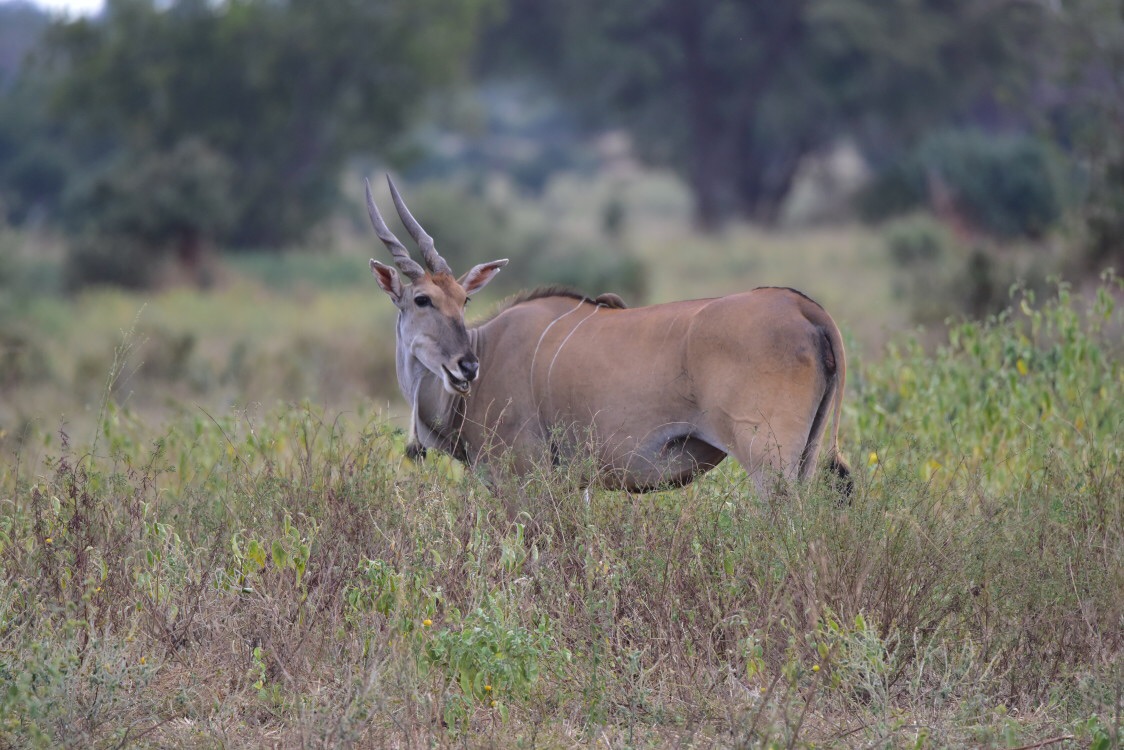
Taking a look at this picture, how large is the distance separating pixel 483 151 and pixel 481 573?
5830 centimetres

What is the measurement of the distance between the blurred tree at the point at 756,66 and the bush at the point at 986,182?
68.8 inches

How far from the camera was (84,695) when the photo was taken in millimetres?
3516

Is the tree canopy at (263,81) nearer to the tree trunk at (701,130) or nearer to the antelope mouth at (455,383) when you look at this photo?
the tree trunk at (701,130)

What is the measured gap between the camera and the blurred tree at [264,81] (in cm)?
2227

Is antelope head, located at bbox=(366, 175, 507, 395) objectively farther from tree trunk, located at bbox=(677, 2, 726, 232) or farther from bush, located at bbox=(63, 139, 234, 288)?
tree trunk, located at bbox=(677, 2, 726, 232)

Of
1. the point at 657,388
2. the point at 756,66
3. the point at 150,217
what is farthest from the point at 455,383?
the point at 756,66

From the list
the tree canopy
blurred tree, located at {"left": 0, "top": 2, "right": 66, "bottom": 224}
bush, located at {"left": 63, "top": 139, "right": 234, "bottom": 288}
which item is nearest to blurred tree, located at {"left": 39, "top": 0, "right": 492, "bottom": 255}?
the tree canopy

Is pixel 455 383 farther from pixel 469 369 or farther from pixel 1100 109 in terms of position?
pixel 1100 109

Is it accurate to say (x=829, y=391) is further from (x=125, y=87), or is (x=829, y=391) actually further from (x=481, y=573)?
(x=125, y=87)

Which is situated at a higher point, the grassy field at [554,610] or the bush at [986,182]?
the grassy field at [554,610]

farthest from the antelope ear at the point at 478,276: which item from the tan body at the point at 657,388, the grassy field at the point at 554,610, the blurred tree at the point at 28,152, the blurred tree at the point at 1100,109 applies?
the blurred tree at the point at 28,152

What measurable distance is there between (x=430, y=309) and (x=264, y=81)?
18.6 metres

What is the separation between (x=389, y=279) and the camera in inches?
217

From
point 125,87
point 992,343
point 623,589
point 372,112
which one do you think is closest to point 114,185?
point 125,87
